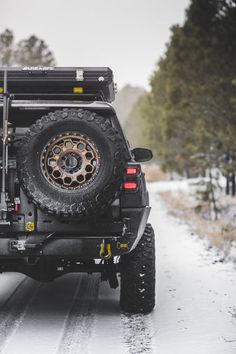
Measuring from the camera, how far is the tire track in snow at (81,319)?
603 cm

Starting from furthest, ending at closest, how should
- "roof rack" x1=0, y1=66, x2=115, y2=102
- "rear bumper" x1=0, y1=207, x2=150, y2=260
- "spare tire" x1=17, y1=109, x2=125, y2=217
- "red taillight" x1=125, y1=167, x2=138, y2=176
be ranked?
1. "roof rack" x1=0, y1=66, x2=115, y2=102
2. "red taillight" x1=125, y1=167, x2=138, y2=176
3. "rear bumper" x1=0, y1=207, x2=150, y2=260
4. "spare tire" x1=17, y1=109, x2=125, y2=217

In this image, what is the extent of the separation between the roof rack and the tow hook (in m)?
1.83

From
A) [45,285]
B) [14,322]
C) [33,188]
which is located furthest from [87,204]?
[45,285]

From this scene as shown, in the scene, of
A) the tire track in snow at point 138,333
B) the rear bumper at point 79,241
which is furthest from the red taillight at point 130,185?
the tire track in snow at point 138,333

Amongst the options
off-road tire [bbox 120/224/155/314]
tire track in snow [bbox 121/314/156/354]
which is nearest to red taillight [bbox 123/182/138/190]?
off-road tire [bbox 120/224/155/314]

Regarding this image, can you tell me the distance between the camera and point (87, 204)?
20.8ft

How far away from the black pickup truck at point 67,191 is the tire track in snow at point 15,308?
1.61 ft

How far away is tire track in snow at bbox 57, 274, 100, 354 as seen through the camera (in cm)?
603

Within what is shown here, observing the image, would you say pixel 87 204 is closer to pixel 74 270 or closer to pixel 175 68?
pixel 74 270

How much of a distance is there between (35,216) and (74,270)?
799mm

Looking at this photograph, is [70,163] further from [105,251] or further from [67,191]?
[105,251]

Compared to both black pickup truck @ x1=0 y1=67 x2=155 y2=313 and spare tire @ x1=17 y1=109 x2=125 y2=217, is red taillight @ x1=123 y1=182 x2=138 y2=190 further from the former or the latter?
spare tire @ x1=17 y1=109 x2=125 y2=217

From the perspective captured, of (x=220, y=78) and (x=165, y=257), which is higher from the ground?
(x=220, y=78)

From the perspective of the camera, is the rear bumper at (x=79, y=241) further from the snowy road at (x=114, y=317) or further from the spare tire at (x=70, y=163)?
the snowy road at (x=114, y=317)
